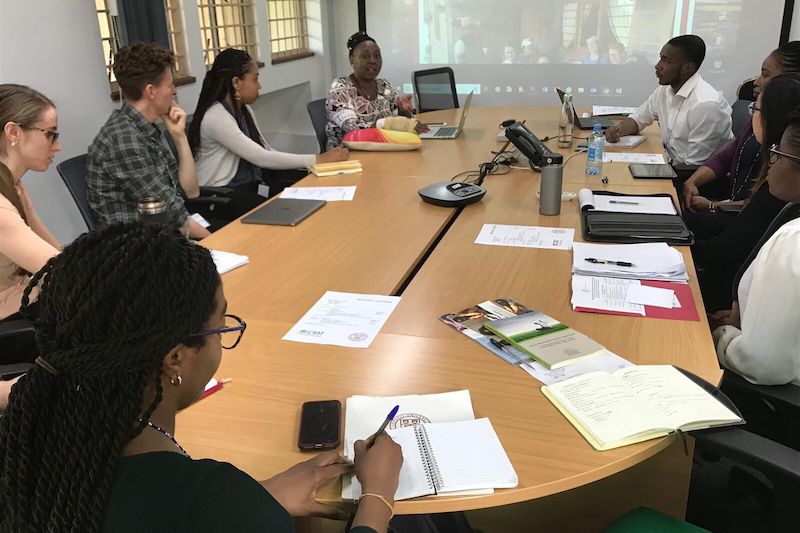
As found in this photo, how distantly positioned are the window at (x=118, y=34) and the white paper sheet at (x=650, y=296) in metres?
2.67

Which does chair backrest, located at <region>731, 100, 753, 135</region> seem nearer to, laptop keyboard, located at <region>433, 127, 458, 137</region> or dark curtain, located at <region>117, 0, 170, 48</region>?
laptop keyboard, located at <region>433, 127, 458, 137</region>

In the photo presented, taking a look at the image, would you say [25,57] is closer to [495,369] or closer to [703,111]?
[495,369]

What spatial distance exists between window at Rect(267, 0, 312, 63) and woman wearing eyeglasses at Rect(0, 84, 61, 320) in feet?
11.1

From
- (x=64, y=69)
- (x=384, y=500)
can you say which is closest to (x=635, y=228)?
(x=384, y=500)

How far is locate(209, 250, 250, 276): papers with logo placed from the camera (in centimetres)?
197

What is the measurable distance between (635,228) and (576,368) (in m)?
0.94

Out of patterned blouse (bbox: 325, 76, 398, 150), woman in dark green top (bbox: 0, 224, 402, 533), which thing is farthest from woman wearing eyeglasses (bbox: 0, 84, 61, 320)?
patterned blouse (bbox: 325, 76, 398, 150)

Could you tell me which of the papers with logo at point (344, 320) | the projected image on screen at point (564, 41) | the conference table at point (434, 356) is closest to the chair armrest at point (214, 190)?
the conference table at point (434, 356)

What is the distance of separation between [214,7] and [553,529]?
4.22 m

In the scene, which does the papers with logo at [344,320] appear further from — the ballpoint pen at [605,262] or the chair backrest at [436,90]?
the chair backrest at [436,90]

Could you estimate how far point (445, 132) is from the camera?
3.94m

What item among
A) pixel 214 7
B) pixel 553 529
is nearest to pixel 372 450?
pixel 553 529

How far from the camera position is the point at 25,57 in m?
2.95

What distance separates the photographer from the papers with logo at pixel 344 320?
1.54 metres
